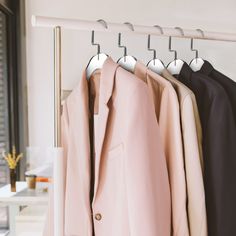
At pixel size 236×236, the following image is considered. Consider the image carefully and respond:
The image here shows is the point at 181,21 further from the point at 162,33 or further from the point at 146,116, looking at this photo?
the point at 146,116

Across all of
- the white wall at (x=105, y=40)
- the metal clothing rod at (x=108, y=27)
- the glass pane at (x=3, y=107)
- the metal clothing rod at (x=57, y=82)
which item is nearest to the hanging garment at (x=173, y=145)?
the metal clothing rod at (x=108, y=27)

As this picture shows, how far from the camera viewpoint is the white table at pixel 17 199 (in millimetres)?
1233

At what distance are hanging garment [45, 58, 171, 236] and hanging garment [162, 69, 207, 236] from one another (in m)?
0.07

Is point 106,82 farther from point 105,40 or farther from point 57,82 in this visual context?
point 105,40

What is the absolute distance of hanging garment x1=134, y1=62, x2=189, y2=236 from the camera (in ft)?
2.57

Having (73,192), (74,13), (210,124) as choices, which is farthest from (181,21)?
(73,192)

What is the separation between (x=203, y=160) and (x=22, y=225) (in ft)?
2.93

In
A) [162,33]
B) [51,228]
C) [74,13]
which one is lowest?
[51,228]

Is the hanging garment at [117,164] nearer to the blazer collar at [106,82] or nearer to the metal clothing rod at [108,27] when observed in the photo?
the blazer collar at [106,82]

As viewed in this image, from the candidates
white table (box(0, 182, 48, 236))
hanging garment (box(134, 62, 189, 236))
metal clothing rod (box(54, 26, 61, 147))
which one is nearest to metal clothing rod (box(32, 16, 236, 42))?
metal clothing rod (box(54, 26, 61, 147))

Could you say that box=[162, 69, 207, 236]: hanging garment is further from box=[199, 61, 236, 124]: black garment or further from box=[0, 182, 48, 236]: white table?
box=[0, 182, 48, 236]: white table

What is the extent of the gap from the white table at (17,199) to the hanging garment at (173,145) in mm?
688

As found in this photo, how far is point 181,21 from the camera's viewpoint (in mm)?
1346

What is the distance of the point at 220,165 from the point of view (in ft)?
2.60
